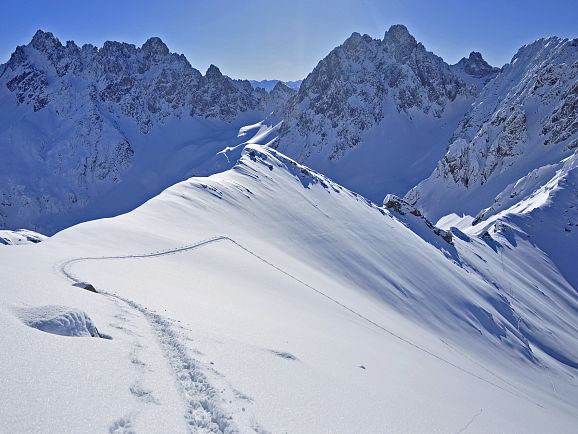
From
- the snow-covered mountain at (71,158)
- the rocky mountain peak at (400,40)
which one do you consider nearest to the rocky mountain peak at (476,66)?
the rocky mountain peak at (400,40)

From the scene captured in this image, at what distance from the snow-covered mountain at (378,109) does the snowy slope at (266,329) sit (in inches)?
3864

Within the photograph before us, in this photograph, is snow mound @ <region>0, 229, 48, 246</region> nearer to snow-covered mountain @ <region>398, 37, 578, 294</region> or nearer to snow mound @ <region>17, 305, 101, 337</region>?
snow mound @ <region>17, 305, 101, 337</region>

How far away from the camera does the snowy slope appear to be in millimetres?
7457

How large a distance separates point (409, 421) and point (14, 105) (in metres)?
225

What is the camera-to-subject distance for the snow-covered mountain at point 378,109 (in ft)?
486

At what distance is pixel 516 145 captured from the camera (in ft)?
345

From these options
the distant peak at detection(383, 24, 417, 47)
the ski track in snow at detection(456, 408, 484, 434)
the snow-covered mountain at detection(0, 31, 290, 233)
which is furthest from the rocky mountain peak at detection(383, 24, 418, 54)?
the ski track in snow at detection(456, 408, 484, 434)

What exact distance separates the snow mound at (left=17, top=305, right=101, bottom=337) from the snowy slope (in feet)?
0.13

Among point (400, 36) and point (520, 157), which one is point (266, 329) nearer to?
point (520, 157)

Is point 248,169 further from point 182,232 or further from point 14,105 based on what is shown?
point 14,105

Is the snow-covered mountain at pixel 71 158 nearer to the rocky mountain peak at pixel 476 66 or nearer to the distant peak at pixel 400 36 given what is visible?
the distant peak at pixel 400 36

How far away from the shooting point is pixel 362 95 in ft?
549

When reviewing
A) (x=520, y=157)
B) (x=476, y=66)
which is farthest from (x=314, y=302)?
(x=476, y=66)

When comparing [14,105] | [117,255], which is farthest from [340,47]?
[117,255]
